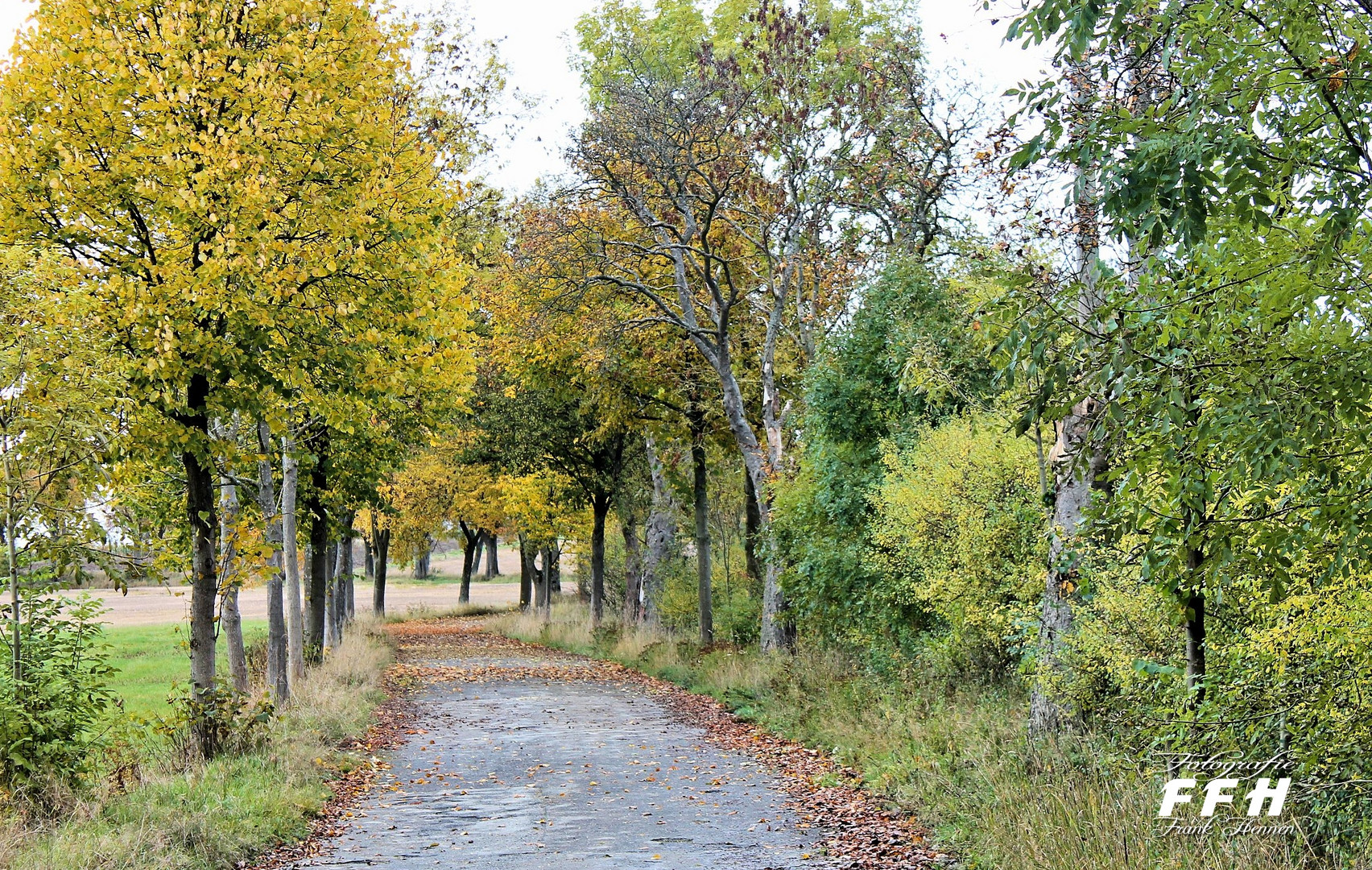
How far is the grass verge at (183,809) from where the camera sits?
776cm

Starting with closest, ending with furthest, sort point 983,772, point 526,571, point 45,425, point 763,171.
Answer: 1. point 45,425
2. point 983,772
3. point 763,171
4. point 526,571

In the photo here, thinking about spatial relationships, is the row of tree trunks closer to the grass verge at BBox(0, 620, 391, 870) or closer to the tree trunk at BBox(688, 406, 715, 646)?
the tree trunk at BBox(688, 406, 715, 646)

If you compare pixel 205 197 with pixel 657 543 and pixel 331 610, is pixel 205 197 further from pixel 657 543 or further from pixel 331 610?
pixel 657 543

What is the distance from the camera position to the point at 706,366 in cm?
2650

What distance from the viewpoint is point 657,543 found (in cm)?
3159

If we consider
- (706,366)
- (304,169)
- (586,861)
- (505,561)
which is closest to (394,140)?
(304,169)

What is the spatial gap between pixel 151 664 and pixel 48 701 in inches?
1072

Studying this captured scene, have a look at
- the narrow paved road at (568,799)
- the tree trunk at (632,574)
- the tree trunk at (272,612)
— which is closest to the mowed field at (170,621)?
the tree trunk at (272,612)

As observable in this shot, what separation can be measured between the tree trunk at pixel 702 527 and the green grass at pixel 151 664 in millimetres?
9853

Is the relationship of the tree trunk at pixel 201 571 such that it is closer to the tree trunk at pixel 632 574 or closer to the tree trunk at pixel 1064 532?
the tree trunk at pixel 1064 532

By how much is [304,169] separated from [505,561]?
126235mm

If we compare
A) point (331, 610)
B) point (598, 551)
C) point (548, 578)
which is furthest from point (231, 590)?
point (548, 578)

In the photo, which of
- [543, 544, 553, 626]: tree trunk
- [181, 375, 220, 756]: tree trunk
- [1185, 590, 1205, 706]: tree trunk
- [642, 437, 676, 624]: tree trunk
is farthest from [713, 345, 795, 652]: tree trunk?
[543, 544, 553, 626]: tree trunk

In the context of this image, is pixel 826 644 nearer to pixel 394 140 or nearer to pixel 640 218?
pixel 640 218
